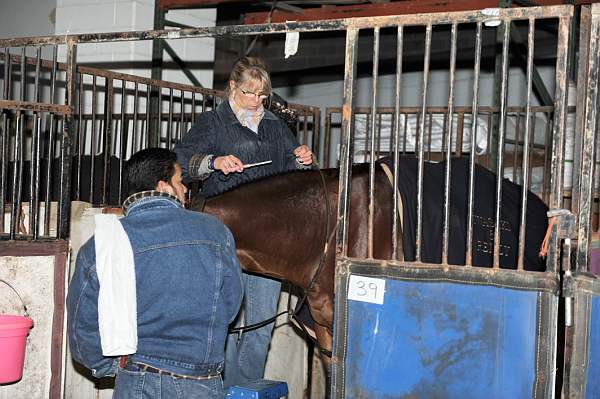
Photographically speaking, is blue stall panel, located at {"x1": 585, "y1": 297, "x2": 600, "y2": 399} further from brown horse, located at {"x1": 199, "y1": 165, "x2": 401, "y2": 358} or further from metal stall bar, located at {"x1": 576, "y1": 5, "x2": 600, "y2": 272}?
brown horse, located at {"x1": 199, "y1": 165, "x2": 401, "y2": 358}

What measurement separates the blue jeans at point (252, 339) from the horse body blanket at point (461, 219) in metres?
0.85

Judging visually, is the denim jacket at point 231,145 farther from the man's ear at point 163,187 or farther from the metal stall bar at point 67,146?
the man's ear at point 163,187

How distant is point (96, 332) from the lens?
2.25 m

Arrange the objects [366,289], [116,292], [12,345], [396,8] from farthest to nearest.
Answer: [396,8] < [12,345] < [366,289] < [116,292]

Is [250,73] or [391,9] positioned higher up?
[391,9]

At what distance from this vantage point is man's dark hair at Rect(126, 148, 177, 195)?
7.44ft

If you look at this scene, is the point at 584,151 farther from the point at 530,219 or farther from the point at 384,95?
the point at 384,95

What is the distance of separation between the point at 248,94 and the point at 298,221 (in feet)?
1.99

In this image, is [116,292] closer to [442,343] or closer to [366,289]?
[366,289]

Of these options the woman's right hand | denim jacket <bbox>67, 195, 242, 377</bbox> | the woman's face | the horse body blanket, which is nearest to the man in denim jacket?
denim jacket <bbox>67, 195, 242, 377</bbox>

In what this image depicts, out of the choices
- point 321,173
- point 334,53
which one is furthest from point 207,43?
point 321,173

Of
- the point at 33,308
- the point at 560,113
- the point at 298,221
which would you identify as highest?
the point at 560,113

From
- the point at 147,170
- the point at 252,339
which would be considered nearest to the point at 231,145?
the point at 252,339

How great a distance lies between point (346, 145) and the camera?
8.79 feet
